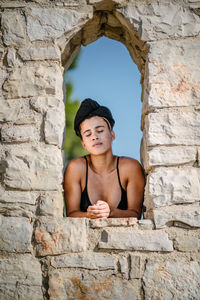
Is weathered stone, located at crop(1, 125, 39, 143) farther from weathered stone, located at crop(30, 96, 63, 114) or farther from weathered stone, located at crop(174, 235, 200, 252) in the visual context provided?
weathered stone, located at crop(174, 235, 200, 252)

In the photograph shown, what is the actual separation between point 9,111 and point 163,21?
1352mm

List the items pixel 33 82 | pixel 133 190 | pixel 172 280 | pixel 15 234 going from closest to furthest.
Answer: pixel 172 280
pixel 15 234
pixel 33 82
pixel 133 190

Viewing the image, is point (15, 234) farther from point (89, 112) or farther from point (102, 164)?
point (89, 112)

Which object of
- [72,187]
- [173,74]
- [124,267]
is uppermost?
[173,74]

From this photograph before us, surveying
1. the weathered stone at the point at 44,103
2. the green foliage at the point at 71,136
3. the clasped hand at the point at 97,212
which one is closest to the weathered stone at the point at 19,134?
the weathered stone at the point at 44,103

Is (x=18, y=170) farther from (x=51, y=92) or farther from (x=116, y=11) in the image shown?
(x=116, y=11)

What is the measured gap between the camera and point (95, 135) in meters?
2.66

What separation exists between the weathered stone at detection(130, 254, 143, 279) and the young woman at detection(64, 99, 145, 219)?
487 millimetres

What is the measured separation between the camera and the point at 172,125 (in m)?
2.10

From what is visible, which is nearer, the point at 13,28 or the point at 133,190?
the point at 13,28

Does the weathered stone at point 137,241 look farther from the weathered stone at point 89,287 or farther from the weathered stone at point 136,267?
the weathered stone at point 89,287

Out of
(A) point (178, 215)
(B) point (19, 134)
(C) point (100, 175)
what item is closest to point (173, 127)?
(A) point (178, 215)

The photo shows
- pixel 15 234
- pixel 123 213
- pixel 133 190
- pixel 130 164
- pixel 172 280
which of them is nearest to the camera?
pixel 172 280

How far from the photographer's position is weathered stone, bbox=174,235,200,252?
1919mm
